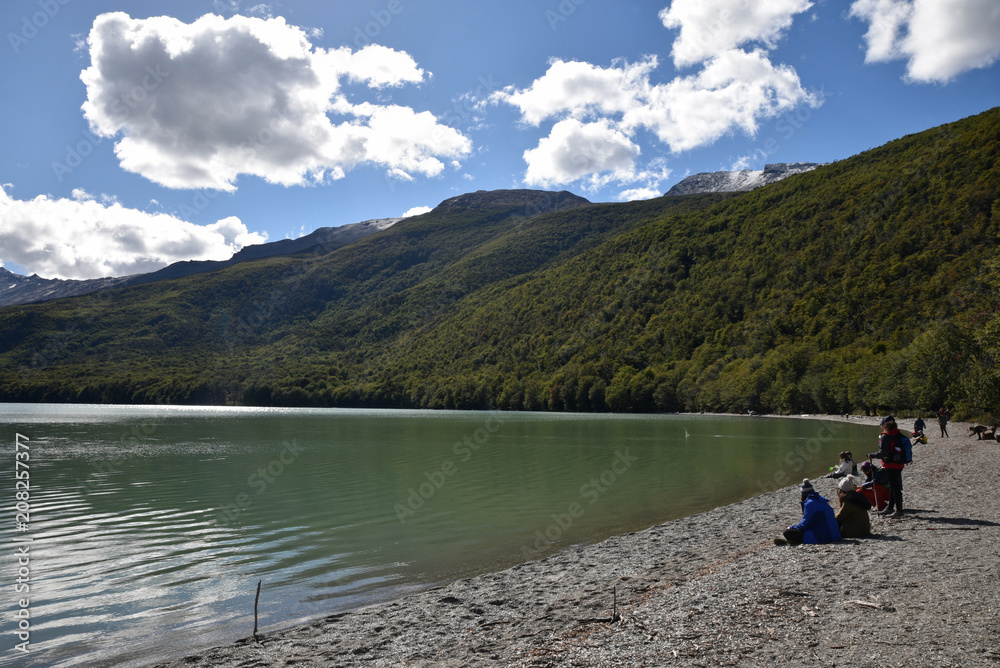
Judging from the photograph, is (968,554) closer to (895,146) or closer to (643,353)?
(643,353)

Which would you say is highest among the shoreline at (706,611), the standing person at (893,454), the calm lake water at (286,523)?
the standing person at (893,454)

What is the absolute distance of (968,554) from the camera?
33.2 ft

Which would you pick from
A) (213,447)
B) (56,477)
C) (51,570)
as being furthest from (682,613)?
(213,447)

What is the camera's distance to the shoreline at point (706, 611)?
668cm

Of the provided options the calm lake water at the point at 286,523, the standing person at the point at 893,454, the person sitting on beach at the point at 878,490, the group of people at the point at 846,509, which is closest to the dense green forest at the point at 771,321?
the person sitting on beach at the point at 878,490

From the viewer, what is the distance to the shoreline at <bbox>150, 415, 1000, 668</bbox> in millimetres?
6680

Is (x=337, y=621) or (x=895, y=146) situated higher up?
(x=895, y=146)

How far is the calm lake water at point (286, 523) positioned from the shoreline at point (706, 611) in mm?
1739

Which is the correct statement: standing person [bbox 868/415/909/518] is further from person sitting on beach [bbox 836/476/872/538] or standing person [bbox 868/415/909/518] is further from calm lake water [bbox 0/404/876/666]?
calm lake water [bbox 0/404/876/666]

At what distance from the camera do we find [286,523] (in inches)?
765

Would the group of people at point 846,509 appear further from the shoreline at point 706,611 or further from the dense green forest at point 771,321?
the dense green forest at point 771,321

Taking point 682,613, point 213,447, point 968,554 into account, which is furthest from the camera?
point 213,447

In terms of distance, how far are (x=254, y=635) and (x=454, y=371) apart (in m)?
184

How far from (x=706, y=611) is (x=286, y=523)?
15.3 meters
